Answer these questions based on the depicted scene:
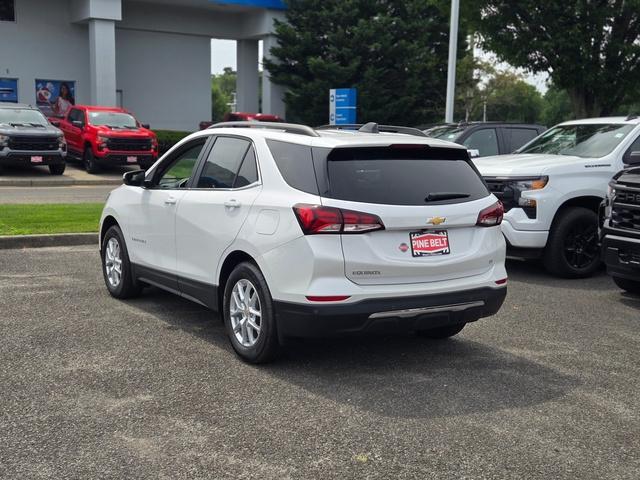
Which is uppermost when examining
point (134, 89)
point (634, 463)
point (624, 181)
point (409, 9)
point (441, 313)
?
point (409, 9)

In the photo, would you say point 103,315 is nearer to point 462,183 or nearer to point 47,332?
point 47,332

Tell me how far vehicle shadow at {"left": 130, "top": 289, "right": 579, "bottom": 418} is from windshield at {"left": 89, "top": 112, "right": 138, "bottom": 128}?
17797 mm

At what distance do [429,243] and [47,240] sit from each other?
670cm

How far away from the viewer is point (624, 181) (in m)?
7.76

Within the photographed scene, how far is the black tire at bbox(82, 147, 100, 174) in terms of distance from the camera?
22.6 m

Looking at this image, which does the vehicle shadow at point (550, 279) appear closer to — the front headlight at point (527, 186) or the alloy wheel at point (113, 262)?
the front headlight at point (527, 186)

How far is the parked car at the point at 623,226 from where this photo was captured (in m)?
7.50

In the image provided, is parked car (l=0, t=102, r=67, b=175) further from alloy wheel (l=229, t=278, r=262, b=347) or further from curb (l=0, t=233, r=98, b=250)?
alloy wheel (l=229, t=278, r=262, b=347)

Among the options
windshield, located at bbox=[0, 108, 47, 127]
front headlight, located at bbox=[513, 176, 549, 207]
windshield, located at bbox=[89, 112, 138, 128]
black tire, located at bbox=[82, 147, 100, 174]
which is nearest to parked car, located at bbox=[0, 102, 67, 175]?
windshield, located at bbox=[0, 108, 47, 127]

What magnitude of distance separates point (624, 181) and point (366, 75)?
24.6m

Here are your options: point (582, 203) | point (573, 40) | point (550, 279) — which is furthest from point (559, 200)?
point (573, 40)

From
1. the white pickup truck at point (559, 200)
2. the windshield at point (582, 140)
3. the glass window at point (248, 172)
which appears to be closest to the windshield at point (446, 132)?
the windshield at point (582, 140)

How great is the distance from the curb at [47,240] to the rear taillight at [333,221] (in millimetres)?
6329

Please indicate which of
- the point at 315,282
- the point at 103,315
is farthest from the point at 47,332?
the point at 315,282
